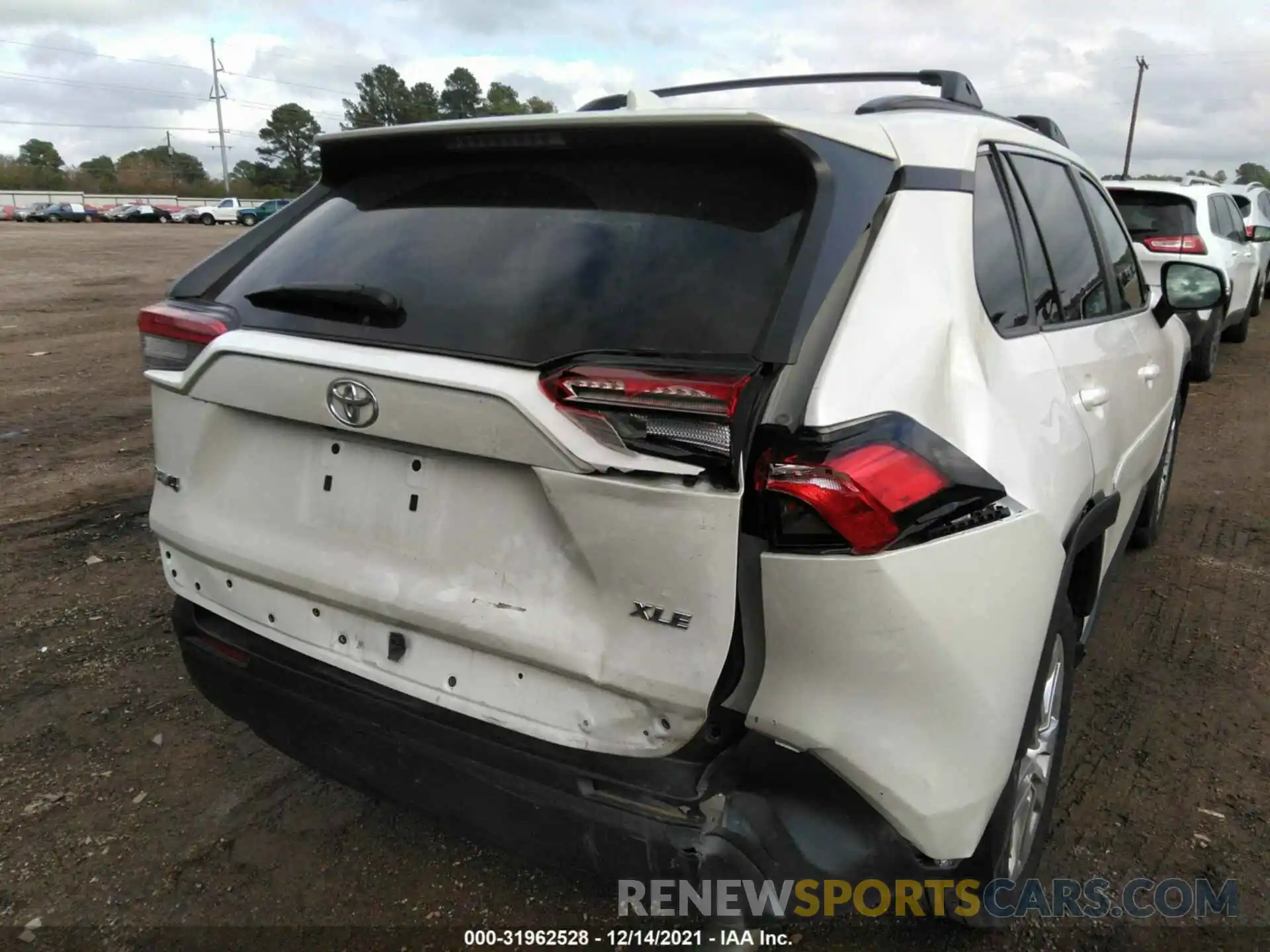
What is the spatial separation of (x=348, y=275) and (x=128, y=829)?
166 cm

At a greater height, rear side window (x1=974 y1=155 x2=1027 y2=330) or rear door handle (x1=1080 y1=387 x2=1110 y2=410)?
rear side window (x1=974 y1=155 x2=1027 y2=330)

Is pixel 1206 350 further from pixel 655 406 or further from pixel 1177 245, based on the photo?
pixel 655 406

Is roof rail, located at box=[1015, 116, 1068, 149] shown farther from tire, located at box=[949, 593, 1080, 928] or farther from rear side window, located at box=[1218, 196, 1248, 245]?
rear side window, located at box=[1218, 196, 1248, 245]

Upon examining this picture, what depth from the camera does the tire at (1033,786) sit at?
1.95 m

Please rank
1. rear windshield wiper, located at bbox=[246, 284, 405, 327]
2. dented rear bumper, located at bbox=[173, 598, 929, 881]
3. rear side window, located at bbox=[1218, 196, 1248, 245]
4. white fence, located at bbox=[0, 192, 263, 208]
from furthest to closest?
white fence, located at bbox=[0, 192, 263, 208]
rear side window, located at bbox=[1218, 196, 1248, 245]
rear windshield wiper, located at bbox=[246, 284, 405, 327]
dented rear bumper, located at bbox=[173, 598, 929, 881]

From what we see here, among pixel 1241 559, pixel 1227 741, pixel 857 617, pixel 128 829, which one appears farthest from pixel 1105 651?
pixel 128 829

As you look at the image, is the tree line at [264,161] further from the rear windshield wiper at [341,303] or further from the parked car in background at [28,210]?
the rear windshield wiper at [341,303]

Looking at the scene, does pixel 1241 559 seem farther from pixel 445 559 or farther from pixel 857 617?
pixel 445 559

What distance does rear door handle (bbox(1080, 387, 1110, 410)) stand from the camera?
8.19ft

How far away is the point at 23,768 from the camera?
9.45 ft

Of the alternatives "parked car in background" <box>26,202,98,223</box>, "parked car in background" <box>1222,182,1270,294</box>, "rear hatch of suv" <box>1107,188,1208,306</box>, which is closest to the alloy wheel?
"rear hatch of suv" <box>1107,188,1208,306</box>

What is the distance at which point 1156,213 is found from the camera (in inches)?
357

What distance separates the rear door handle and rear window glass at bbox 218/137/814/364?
3.84ft

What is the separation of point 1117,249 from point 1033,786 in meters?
2.15
